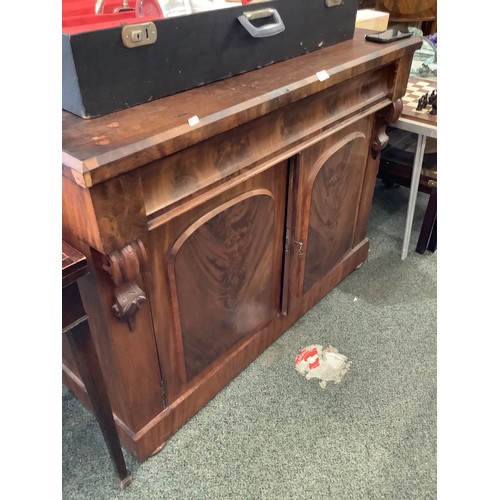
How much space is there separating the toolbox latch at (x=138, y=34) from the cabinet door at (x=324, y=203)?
0.46 metres

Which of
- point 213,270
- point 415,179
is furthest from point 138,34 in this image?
point 415,179

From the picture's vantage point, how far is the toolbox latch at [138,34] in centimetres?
73

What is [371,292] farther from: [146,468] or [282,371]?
[146,468]

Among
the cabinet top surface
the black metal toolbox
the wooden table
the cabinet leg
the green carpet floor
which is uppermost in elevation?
the black metal toolbox

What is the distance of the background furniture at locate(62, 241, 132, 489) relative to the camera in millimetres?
727

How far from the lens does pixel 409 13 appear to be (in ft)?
9.77

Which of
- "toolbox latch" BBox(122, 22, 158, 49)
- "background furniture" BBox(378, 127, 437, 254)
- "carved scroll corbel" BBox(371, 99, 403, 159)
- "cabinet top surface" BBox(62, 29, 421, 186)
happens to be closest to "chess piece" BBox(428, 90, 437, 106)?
"background furniture" BBox(378, 127, 437, 254)

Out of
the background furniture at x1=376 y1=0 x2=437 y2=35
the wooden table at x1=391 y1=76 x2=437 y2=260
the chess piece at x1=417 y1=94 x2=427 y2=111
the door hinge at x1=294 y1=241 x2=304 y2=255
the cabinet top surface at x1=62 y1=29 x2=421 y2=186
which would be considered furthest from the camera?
the background furniture at x1=376 y1=0 x2=437 y2=35

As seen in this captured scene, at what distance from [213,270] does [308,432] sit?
51 cm

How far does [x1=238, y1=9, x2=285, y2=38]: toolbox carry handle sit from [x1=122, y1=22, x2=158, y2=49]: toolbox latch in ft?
0.65

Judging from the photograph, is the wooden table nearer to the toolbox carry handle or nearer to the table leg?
the table leg

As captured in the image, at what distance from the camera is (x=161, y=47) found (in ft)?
2.59

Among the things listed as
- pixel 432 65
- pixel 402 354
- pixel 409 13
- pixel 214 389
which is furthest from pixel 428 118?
pixel 409 13

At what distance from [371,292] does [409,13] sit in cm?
220
